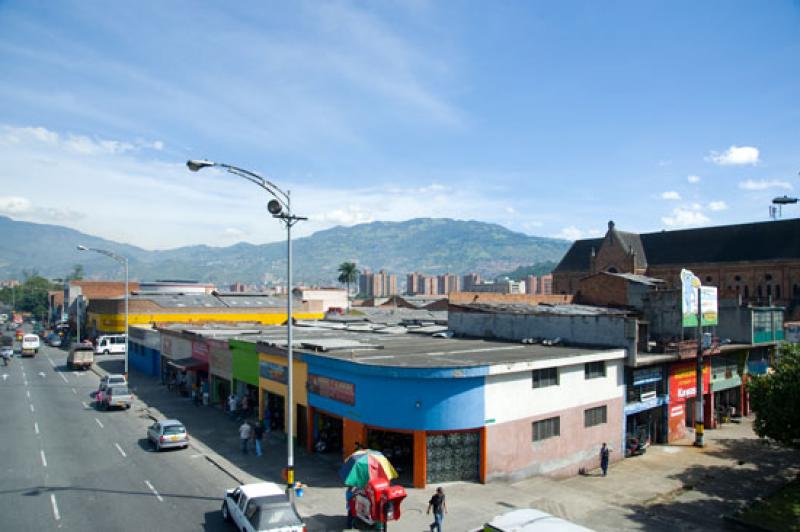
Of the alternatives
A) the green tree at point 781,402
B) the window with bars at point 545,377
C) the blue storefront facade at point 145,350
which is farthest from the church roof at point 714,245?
the blue storefront facade at point 145,350

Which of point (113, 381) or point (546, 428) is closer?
point (546, 428)

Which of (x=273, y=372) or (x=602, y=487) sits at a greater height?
(x=273, y=372)

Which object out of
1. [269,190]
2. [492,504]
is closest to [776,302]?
[492,504]

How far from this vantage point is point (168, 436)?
85.4ft

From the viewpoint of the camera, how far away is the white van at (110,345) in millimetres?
66562

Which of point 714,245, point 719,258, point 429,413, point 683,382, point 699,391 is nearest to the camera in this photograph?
point 429,413

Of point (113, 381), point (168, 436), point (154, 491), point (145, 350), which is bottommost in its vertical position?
point (154, 491)

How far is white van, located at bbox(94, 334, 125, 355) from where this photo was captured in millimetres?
66562

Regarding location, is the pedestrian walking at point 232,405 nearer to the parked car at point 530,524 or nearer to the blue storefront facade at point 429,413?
the blue storefront facade at point 429,413

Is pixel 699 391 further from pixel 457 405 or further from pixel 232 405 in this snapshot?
pixel 232 405

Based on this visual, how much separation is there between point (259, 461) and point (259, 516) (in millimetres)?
9874

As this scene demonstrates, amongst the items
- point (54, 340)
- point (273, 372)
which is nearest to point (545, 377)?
point (273, 372)

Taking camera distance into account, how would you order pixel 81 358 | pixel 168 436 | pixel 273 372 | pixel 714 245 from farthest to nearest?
pixel 714 245 < pixel 81 358 < pixel 273 372 < pixel 168 436

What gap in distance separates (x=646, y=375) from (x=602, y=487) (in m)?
9.14
